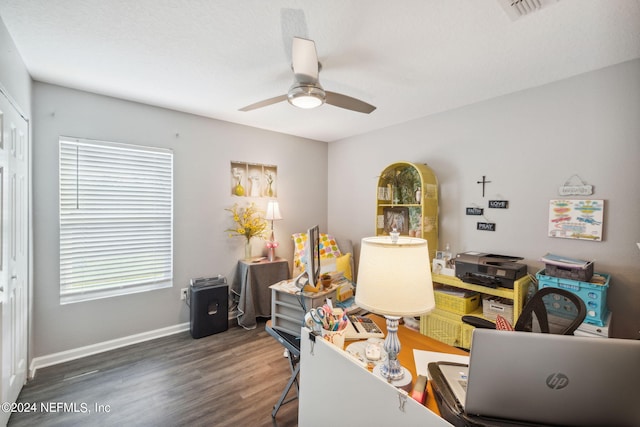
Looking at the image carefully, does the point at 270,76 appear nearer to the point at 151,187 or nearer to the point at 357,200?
the point at 151,187

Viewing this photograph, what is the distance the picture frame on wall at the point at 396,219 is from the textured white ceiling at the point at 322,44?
1.37m

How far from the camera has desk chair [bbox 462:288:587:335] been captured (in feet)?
4.16

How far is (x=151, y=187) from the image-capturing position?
3098mm

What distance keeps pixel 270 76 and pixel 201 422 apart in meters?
2.67

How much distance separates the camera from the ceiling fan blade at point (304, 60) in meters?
1.66

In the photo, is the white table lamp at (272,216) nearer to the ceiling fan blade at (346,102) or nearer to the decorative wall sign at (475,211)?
the ceiling fan blade at (346,102)

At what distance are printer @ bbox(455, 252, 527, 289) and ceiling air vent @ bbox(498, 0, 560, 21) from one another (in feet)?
5.97

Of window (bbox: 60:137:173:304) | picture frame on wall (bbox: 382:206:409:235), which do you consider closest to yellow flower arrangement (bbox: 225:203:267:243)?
window (bbox: 60:137:173:304)

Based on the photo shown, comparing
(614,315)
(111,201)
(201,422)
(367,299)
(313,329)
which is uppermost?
(111,201)

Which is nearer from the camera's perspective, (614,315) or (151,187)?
(614,315)

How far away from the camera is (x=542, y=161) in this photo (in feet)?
8.23

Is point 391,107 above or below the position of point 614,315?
above

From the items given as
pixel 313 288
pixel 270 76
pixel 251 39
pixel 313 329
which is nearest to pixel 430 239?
pixel 313 288

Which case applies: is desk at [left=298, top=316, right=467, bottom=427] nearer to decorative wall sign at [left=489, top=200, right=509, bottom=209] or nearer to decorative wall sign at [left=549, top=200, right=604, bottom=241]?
decorative wall sign at [left=549, top=200, right=604, bottom=241]
